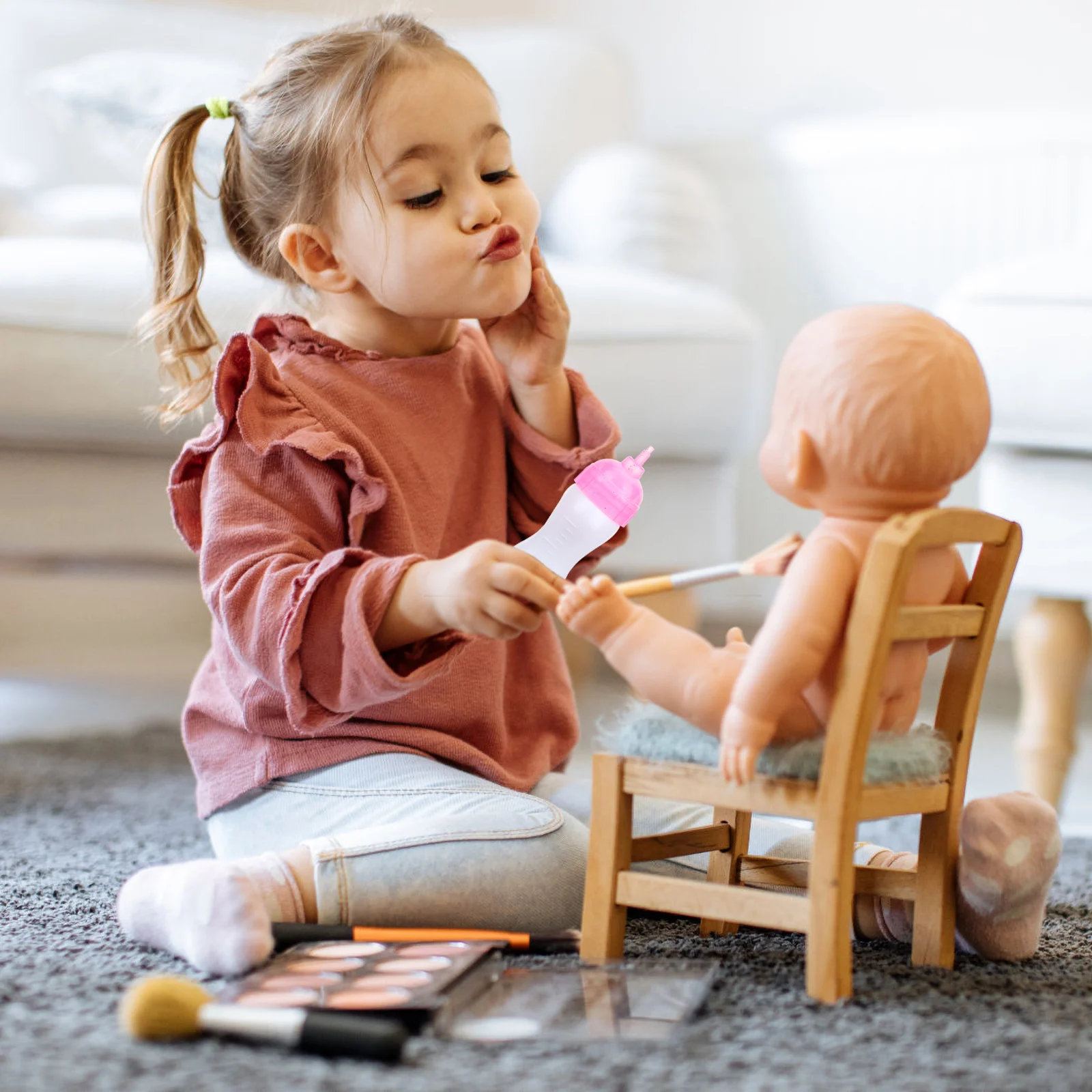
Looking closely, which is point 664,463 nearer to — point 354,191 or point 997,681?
point 354,191

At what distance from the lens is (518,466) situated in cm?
100

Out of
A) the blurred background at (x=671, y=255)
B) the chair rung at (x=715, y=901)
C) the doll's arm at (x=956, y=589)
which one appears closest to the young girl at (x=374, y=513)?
the chair rung at (x=715, y=901)

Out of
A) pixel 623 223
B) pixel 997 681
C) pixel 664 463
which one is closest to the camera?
pixel 664 463

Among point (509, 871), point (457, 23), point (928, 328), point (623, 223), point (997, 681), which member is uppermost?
point (457, 23)

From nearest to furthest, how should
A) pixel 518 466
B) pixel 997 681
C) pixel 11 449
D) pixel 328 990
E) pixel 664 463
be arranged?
pixel 328 990, pixel 518 466, pixel 11 449, pixel 664 463, pixel 997 681

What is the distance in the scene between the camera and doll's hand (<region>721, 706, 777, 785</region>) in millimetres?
662

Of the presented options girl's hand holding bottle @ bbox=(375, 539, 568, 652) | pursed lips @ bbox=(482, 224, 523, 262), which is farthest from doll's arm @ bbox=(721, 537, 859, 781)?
pursed lips @ bbox=(482, 224, 523, 262)

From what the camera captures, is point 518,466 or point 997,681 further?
point 997,681

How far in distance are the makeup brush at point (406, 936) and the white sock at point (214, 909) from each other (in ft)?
0.04

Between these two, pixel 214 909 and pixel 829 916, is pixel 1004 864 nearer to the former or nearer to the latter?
pixel 829 916

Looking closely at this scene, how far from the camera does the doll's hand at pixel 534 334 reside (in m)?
0.95

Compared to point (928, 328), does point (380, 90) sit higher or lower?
higher

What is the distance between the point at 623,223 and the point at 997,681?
87 cm

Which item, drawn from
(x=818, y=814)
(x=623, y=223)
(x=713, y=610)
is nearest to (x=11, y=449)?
(x=623, y=223)
